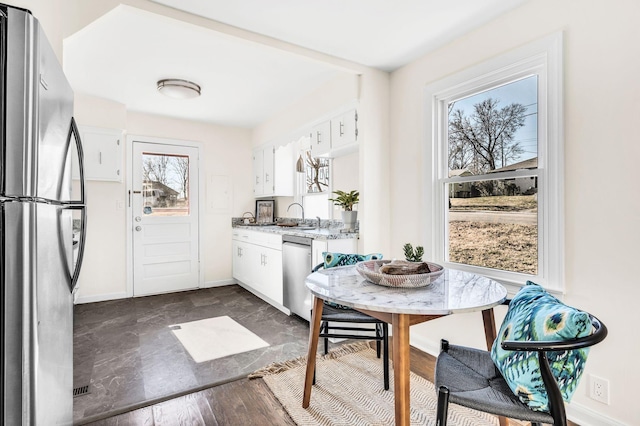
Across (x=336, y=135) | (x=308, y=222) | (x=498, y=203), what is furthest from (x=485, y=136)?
(x=308, y=222)

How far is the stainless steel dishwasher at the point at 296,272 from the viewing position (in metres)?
3.19

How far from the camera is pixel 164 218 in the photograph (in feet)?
15.3

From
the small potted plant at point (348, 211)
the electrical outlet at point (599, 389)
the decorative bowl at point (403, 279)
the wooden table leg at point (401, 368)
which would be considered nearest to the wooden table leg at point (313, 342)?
the decorative bowl at point (403, 279)

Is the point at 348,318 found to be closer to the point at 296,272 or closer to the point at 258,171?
the point at 296,272

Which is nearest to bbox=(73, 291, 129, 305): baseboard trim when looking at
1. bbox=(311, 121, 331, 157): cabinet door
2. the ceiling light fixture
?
the ceiling light fixture

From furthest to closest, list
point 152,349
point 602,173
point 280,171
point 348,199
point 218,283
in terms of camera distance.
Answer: point 218,283
point 280,171
point 348,199
point 152,349
point 602,173

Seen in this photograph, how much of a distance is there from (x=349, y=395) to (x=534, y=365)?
4.28ft

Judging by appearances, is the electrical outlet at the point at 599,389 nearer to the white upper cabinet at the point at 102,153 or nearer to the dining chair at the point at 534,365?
the dining chair at the point at 534,365

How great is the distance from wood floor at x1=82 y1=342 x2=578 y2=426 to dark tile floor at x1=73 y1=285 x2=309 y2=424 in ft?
0.28

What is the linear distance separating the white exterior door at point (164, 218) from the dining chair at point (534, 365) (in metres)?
4.24

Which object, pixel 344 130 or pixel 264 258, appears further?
pixel 264 258

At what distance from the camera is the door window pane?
14.9ft

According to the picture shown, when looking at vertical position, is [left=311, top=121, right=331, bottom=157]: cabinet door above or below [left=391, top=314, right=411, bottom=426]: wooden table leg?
above

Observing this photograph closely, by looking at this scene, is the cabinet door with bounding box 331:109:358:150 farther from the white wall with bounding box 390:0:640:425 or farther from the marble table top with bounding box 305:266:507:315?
the marble table top with bounding box 305:266:507:315
